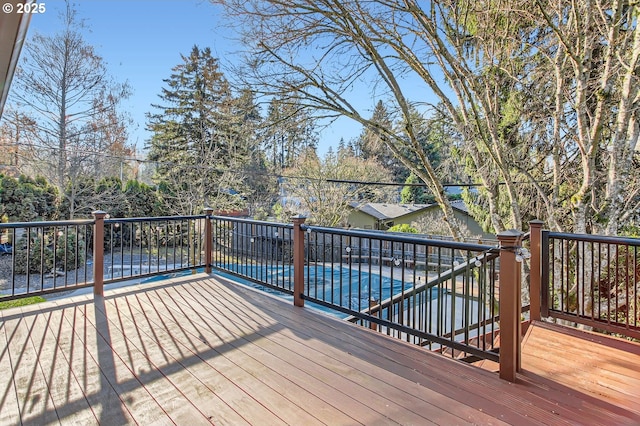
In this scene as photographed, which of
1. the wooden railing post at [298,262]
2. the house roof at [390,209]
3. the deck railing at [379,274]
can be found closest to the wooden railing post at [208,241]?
the deck railing at [379,274]

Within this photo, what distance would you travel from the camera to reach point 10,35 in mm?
1071

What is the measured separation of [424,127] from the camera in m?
7.11

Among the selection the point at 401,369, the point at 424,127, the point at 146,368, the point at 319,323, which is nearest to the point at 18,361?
the point at 146,368

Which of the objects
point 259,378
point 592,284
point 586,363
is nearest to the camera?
point 259,378

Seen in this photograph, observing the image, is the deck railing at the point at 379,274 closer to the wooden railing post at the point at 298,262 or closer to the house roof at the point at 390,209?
the wooden railing post at the point at 298,262

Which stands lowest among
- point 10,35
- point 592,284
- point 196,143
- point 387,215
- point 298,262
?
point 592,284

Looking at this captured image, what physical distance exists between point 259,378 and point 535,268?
9.46 feet

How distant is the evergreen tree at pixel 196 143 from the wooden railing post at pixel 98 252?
9664 millimetres

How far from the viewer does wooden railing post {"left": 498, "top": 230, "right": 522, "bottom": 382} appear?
213 centimetres

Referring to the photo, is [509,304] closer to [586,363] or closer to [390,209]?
[586,363]

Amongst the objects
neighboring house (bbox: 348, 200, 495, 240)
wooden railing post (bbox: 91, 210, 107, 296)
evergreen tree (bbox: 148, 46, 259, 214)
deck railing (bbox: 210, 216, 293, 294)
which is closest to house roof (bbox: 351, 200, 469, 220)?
neighboring house (bbox: 348, 200, 495, 240)

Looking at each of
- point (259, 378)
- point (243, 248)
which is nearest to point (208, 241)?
point (243, 248)

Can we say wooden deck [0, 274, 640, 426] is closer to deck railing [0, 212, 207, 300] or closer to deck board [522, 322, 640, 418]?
deck board [522, 322, 640, 418]

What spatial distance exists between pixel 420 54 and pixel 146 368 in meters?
6.17
